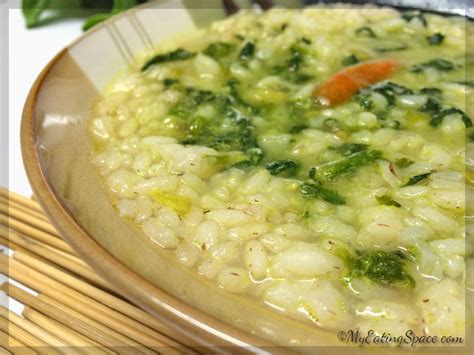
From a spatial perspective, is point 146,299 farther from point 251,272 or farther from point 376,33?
point 376,33

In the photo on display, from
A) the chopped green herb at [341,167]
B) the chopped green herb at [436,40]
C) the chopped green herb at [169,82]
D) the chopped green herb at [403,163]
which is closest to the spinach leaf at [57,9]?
the chopped green herb at [169,82]

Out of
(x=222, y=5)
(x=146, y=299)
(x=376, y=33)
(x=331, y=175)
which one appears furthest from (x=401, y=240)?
(x=222, y=5)

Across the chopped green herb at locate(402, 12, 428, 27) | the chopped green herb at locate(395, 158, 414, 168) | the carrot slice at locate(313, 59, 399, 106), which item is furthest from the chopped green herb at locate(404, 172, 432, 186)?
the chopped green herb at locate(402, 12, 428, 27)

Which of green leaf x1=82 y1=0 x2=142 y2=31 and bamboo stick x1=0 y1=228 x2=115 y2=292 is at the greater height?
green leaf x1=82 y1=0 x2=142 y2=31

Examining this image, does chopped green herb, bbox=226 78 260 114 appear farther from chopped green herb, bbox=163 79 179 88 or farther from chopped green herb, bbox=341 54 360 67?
chopped green herb, bbox=341 54 360 67

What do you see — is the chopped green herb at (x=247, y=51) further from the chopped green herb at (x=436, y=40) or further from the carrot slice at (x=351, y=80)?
the chopped green herb at (x=436, y=40)
